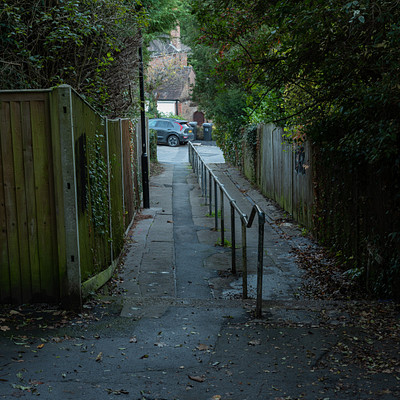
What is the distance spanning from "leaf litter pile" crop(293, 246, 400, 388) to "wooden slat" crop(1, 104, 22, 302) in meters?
2.82

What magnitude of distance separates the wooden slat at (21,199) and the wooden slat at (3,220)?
6 centimetres

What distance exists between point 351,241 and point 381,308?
182 cm

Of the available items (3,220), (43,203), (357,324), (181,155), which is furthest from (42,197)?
(181,155)

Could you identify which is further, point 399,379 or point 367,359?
point 367,359

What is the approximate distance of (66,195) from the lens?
15.2ft

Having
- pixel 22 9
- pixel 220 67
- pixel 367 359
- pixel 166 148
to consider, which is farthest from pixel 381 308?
pixel 166 148

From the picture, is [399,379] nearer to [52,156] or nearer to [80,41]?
[52,156]

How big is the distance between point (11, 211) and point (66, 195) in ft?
1.88

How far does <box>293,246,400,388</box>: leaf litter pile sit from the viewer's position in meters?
3.71

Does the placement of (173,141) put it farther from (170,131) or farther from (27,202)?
(27,202)

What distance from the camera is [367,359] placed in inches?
149

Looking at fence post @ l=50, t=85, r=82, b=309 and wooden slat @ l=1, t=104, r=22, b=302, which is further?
wooden slat @ l=1, t=104, r=22, b=302

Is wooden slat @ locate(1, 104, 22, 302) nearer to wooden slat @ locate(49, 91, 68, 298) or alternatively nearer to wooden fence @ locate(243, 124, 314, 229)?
wooden slat @ locate(49, 91, 68, 298)

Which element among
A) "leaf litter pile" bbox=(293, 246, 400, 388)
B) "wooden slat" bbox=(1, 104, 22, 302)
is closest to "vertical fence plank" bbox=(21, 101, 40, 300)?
"wooden slat" bbox=(1, 104, 22, 302)
